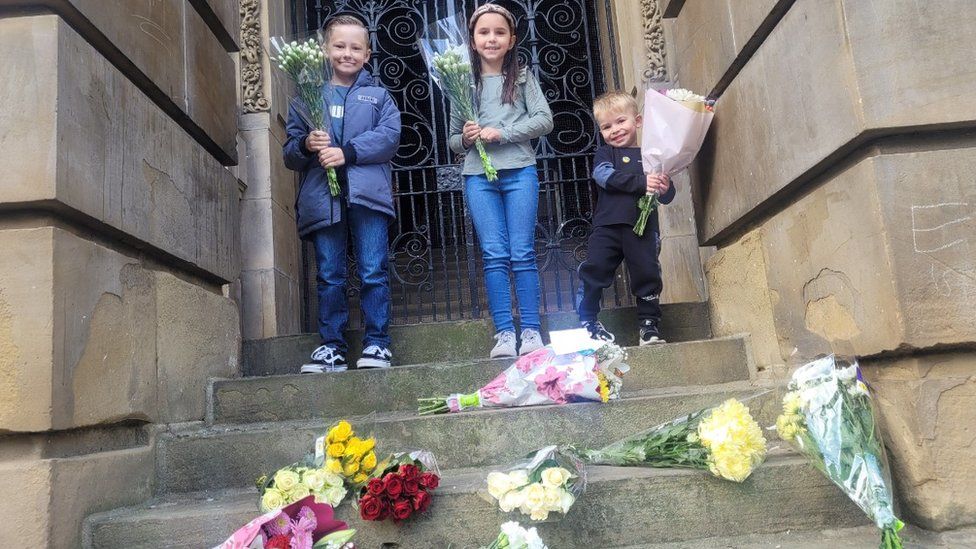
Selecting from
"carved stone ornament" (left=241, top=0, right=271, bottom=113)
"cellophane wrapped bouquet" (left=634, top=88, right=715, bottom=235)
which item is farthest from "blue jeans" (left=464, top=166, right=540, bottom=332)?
"carved stone ornament" (left=241, top=0, right=271, bottom=113)

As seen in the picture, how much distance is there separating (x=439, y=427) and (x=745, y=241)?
71.2 inches

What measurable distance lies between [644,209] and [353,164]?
1600 mm

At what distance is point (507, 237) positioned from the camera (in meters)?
4.08

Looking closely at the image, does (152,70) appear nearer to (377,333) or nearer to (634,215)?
(377,333)

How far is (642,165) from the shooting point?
3.87 meters

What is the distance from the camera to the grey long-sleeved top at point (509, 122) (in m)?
3.99

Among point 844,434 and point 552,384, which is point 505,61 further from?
point 844,434

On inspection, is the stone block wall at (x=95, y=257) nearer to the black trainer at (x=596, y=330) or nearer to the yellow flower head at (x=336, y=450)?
the yellow flower head at (x=336, y=450)

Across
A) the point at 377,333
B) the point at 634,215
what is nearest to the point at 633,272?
the point at 634,215

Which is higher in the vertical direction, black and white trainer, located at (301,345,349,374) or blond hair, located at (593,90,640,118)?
blond hair, located at (593,90,640,118)

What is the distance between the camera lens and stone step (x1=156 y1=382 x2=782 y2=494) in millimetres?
2924

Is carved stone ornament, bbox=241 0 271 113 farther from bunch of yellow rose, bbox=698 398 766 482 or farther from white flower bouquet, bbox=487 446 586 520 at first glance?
bunch of yellow rose, bbox=698 398 766 482

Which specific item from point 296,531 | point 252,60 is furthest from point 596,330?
point 252,60

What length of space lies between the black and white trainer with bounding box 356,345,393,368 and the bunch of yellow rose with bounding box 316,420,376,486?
1257mm
